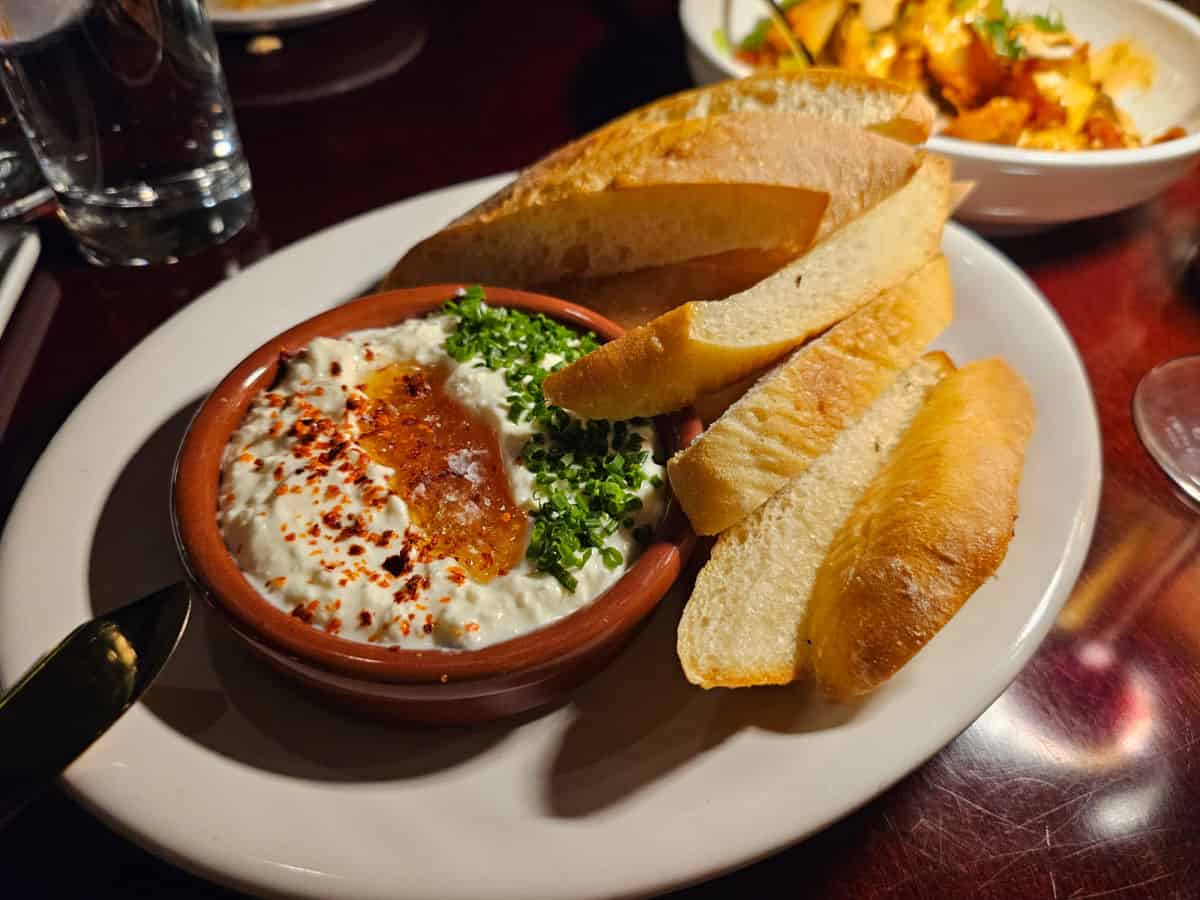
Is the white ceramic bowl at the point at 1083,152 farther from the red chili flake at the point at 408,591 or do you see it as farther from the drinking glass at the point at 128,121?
the red chili flake at the point at 408,591

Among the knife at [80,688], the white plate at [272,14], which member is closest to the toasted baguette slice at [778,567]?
the knife at [80,688]

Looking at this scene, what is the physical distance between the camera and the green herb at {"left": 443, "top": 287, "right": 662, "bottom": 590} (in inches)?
49.4

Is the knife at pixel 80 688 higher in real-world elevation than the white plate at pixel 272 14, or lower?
lower

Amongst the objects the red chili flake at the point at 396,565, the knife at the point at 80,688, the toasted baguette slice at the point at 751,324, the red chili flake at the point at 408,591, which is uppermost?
the toasted baguette slice at the point at 751,324

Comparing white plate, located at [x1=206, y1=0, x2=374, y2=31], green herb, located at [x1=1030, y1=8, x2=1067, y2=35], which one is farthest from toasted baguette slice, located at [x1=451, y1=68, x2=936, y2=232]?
white plate, located at [x1=206, y1=0, x2=374, y2=31]

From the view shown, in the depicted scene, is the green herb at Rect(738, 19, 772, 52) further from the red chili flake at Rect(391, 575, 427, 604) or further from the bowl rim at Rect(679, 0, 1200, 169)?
the red chili flake at Rect(391, 575, 427, 604)

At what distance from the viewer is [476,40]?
3.25 meters

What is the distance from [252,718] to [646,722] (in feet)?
1.76

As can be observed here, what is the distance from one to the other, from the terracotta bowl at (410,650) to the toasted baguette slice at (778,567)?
67 millimetres

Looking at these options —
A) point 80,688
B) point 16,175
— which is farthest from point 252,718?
point 16,175

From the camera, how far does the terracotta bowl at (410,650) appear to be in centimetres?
115

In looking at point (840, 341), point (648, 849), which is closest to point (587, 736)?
point (648, 849)

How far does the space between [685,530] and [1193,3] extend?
3.47m

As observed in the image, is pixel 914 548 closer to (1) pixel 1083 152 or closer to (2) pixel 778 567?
(2) pixel 778 567
